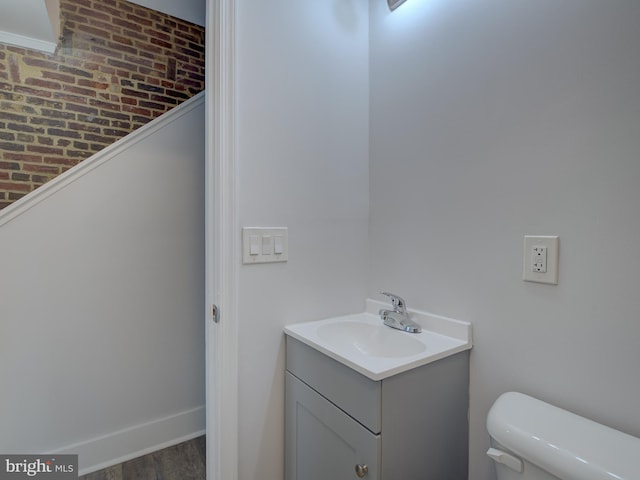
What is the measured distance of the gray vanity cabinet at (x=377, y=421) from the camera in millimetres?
884

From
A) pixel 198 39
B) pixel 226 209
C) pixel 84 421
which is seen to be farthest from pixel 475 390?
pixel 198 39

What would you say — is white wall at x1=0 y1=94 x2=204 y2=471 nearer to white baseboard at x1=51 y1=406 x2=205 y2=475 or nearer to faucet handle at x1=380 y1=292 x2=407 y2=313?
white baseboard at x1=51 y1=406 x2=205 y2=475

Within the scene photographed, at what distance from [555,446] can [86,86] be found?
8.06 ft

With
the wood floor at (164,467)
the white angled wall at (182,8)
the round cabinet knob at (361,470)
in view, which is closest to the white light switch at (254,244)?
the round cabinet knob at (361,470)

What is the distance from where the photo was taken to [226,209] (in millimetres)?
1140

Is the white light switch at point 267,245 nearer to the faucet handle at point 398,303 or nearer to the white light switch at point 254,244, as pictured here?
the white light switch at point 254,244

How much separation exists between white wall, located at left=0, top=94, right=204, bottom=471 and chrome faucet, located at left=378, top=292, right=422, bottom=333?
129 cm

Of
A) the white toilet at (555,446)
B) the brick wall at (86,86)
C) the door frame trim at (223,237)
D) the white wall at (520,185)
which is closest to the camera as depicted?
the white toilet at (555,446)

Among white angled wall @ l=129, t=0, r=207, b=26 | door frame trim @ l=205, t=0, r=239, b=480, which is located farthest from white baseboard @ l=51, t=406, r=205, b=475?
white angled wall @ l=129, t=0, r=207, b=26

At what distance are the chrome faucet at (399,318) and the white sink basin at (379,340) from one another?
0.02 metres

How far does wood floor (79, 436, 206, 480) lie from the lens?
1.66 metres

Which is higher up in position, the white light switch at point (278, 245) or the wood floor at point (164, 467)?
the white light switch at point (278, 245)

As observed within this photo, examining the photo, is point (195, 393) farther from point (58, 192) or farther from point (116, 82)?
point (116, 82)

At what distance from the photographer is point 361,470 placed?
91 centimetres
